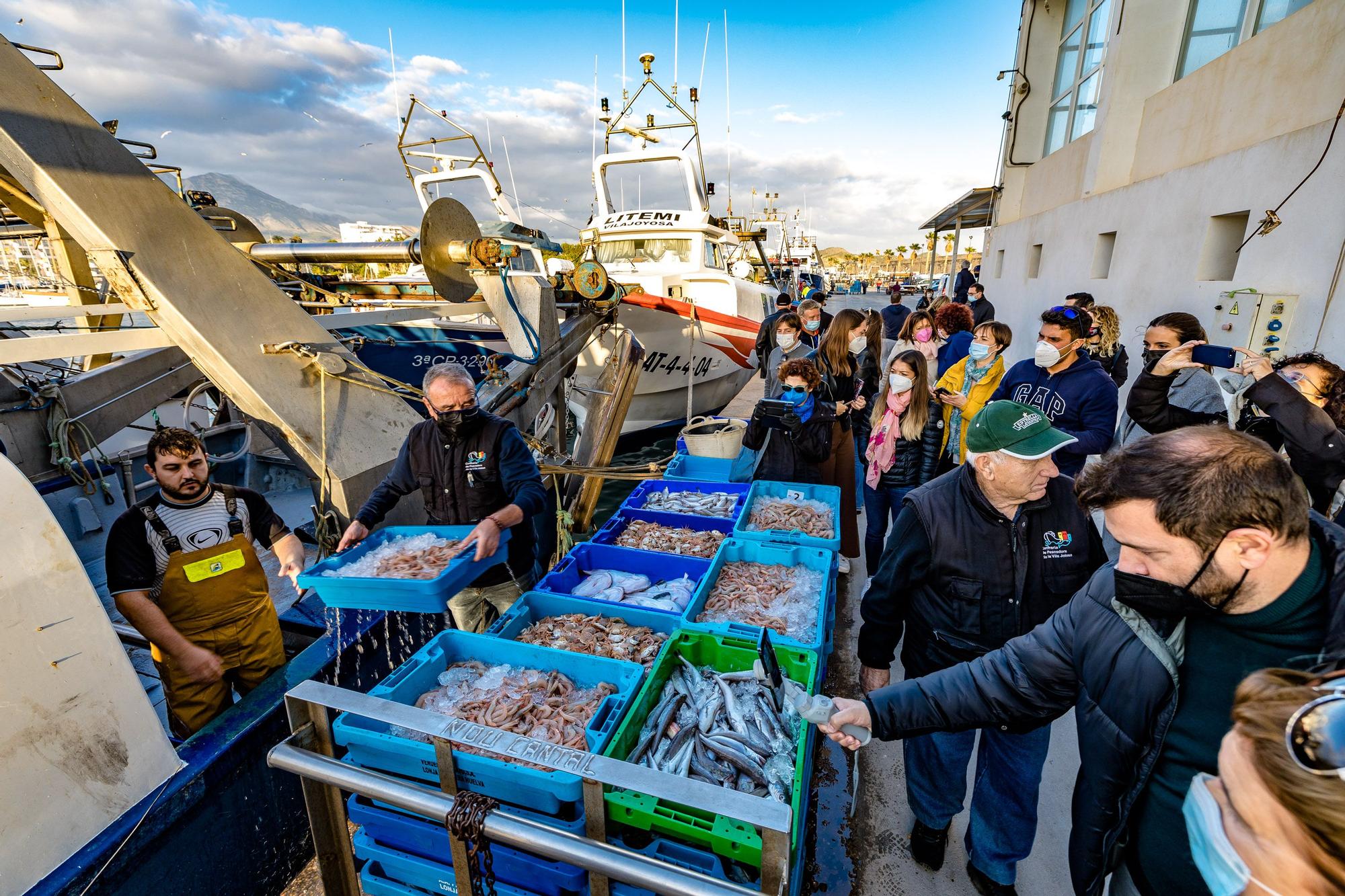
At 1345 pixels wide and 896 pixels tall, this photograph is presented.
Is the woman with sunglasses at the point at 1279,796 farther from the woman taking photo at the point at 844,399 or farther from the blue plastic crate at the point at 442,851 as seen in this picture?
the woman taking photo at the point at 844,399

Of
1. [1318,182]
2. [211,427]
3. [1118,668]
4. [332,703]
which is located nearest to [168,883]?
[332,703]

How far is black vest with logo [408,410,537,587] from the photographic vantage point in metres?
3.39

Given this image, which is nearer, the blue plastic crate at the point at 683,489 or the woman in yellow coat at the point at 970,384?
the woman in yellow coat at the point at 970,384

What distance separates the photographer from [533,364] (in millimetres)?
5273

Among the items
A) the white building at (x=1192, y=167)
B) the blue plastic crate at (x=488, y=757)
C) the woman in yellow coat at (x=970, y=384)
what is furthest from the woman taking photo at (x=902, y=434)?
the white building at (x=1192, y=167)

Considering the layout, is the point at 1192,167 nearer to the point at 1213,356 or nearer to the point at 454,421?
the point at 1213,356

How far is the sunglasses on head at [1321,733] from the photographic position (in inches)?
30.7

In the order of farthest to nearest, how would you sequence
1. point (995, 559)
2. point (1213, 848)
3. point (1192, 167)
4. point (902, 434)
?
1. point (1192, 167)
2. point (902, 434)
3. point (995, 559)
4. point (1213, 848)

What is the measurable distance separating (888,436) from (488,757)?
348 cm

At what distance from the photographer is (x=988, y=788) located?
2.46 metres

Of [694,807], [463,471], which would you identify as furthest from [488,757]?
[463,471]

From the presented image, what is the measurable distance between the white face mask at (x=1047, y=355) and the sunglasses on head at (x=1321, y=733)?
345cm

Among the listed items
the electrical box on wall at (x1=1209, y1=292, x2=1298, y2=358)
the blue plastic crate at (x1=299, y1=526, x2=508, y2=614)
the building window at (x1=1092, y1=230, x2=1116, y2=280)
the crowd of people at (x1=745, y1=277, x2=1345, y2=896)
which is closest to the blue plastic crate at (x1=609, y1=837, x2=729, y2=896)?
the crowd of people at (x1=745, y1=277, x2=1345, y2=896)

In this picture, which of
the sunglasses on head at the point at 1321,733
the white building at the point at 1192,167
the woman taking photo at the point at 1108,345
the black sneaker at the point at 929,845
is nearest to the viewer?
the sunglasses on head at the point at 1321,733
